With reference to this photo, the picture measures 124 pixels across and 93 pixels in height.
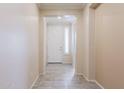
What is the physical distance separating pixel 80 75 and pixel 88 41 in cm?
149

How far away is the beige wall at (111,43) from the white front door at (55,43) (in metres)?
4.94

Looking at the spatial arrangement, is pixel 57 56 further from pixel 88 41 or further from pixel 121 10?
pixel 121 10

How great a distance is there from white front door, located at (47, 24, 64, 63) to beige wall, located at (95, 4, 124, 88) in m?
4.94

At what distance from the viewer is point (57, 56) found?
9.38 metres

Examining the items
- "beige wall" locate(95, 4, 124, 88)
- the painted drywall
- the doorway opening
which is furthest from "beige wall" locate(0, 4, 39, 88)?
the doorway opening

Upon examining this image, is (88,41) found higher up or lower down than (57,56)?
higher up

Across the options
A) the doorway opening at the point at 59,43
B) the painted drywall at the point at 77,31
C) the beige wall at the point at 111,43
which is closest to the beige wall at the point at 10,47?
the beige wall at the point at 111,43

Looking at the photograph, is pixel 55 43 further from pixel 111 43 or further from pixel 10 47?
pixel 10 47

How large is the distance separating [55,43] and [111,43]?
612 cm

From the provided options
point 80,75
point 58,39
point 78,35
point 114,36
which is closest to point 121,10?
point 114,36

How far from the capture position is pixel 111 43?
3.34 meters

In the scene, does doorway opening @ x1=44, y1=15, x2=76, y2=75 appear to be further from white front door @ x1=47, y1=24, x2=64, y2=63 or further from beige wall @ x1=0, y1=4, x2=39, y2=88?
beige wall @ x1=0, y1=4, x2=39, y2=88

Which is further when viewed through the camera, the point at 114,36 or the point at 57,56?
the point at 57,56
